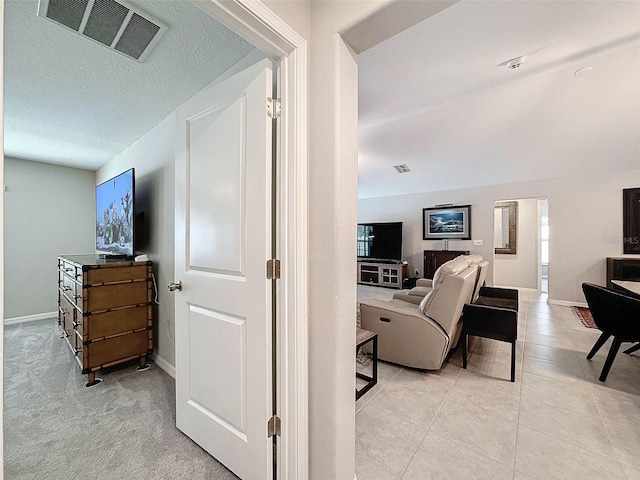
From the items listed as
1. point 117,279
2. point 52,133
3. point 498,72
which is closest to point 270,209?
point 117,279

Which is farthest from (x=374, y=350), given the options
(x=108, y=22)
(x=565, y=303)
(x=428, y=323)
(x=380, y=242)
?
(x=380, y=242)

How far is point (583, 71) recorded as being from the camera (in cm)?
256

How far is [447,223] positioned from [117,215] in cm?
580

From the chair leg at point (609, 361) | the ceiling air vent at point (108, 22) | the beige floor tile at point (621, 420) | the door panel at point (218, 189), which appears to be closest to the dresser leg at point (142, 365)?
the door panel at point (218, 189)

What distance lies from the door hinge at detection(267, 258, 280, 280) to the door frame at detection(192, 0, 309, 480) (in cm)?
3

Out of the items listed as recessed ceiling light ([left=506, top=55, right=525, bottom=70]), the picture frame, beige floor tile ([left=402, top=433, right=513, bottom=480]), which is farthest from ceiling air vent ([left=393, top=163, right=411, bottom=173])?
beige floor tile ([left=402, top=433, right=513, bottom=480])

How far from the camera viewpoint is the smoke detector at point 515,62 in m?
2.22

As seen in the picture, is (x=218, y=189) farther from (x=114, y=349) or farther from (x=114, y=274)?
(x=114, y=349)

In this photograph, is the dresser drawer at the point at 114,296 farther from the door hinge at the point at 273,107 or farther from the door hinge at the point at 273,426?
the door hinge at the point at 273,107

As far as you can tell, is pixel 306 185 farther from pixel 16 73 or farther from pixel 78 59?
pixel 16 73

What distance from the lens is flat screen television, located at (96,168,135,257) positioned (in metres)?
2.53

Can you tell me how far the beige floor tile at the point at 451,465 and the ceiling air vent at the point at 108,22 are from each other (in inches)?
105

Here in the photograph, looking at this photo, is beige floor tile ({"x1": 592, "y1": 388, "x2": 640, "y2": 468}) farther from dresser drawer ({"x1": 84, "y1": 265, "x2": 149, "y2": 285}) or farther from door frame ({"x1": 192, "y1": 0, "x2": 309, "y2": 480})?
dresser drawer ({"x1": 84, "y1": 265, "x2": 149, "y2": 285})

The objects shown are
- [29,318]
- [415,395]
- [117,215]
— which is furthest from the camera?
[29,318]
